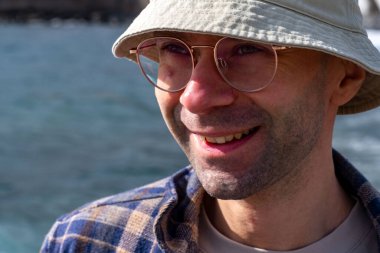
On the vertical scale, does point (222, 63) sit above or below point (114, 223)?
above

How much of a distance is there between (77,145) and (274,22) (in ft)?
22.9

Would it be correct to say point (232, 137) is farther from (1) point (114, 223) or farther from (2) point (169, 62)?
(1) point (114, 223)

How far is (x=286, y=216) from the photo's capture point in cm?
176

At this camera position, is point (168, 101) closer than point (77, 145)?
Yes

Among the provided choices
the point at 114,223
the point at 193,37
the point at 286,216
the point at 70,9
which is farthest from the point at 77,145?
the point at 70,9

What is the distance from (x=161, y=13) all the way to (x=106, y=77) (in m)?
13.0

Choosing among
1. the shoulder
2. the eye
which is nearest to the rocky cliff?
the shoulder

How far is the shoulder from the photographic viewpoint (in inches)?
69.9

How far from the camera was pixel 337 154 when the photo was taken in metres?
1.94

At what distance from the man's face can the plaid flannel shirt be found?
0.16 m

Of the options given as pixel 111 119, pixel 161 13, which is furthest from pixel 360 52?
pixel 111 119

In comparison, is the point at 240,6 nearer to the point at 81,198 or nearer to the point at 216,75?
the point at 216,75

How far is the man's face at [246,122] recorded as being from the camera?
1584 mm

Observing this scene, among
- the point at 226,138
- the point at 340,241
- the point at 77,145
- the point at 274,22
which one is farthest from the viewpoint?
the point at 77,145
